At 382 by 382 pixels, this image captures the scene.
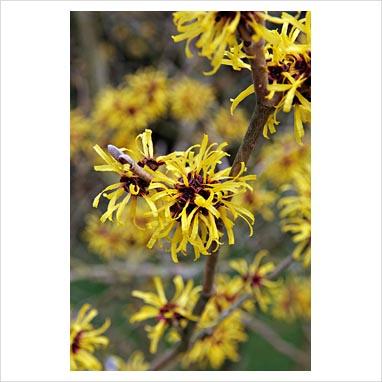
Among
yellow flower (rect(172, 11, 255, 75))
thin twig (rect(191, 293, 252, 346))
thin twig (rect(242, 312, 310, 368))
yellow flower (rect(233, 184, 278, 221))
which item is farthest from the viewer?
yellow flower (rect(233, 184, 278, 221))

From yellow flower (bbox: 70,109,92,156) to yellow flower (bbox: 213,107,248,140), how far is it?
1.26ft

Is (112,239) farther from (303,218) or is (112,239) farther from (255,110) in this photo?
(255,110)

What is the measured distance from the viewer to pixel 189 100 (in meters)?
1.59

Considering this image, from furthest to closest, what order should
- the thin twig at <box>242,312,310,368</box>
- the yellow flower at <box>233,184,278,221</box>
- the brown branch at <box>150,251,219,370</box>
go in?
the yellow flower at <box>233,184,278,221</box> < the thin twig at <box>242,312,310,368</box> < the brown branch at <box>150,251,219,370</box>

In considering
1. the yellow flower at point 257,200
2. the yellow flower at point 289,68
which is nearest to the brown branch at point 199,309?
the yellow flower at point 289,68

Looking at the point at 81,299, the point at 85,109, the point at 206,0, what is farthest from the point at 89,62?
the point at 206,0

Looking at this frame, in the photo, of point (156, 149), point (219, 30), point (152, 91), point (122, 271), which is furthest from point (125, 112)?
point (219, 30)

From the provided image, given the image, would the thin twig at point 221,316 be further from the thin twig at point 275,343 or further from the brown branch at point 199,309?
the thin twig at point 275,343

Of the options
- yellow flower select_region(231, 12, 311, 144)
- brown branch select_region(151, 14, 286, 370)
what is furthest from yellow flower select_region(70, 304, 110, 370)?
yellow flower select_region(231, 12, 311, 144)

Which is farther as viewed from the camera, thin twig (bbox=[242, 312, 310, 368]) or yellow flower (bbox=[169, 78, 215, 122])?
yellow flower (bbox=[169, 78, 215, 122])

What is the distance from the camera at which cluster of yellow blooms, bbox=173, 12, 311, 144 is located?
578mm

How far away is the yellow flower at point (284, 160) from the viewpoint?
4.65ft

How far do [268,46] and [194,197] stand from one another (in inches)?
7.9

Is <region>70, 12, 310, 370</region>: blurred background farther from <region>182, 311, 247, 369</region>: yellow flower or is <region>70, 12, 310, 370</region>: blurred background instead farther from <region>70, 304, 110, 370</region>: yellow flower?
<region>70, 304, 110, 370</region>: yellow flower
